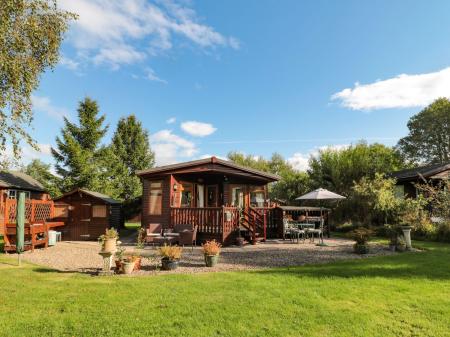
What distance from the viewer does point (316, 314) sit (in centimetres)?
415

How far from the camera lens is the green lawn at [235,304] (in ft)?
12.2

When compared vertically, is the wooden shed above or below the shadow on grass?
above

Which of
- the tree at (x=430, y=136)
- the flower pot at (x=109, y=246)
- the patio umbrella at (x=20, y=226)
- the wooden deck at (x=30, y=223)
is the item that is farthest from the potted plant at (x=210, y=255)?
the tree at (x=430, y=136)

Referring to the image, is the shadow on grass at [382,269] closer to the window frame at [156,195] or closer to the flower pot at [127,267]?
the flower pot at [127,267]

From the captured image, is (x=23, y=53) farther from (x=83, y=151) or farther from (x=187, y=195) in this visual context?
(x=83, y=151)

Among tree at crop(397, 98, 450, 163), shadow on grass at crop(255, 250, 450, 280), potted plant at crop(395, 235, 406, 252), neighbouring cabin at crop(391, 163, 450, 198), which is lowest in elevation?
shadow on grass at crop(255, 250, 450, 280)

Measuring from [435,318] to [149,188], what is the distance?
13.3 m

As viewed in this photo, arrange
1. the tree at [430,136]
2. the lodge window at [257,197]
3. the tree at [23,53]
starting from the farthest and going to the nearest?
the tree at [430,136] → the lodge window at [257,197] → the tree at [23,53]

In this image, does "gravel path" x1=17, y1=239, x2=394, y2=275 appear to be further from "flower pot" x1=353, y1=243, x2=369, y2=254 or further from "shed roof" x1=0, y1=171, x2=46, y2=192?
"shed roof" x1=0, y1=171, x2=46, y2=192

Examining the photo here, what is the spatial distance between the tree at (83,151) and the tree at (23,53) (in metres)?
12.0

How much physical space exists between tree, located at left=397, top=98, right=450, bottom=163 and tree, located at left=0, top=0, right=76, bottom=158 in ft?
126

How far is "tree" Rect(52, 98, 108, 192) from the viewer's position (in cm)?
2174

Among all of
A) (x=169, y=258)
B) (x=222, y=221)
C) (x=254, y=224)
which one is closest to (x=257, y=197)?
(x=254, y=224)

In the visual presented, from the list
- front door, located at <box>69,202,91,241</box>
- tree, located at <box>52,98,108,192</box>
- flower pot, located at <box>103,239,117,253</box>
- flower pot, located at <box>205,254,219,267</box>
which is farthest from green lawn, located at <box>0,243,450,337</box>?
tree, located at <box>52,98,108,192</box>
